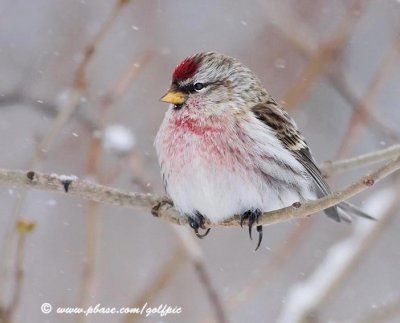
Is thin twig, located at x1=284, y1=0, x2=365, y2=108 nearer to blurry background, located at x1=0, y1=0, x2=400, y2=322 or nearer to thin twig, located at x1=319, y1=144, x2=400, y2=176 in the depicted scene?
thin twig, located at x1=319, y1=144, x2=400, y2=176

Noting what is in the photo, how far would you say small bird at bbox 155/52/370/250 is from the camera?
11.2 ft

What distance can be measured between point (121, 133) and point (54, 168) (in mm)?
1803

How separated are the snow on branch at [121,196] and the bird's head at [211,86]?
50 cm

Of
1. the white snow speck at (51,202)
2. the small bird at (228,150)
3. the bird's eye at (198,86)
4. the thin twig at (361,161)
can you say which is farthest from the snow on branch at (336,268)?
the white snow speck at (51,202)

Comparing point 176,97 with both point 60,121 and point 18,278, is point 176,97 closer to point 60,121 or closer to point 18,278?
point 60,121

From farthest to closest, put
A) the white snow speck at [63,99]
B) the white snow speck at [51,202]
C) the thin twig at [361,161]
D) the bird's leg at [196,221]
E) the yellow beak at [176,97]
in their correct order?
the white snow speck at [51,202] < the white snow speck at [63,99] < the yellow beak at [176,97] < the bird's leg at [196,221] < the thin twig at [361,161]

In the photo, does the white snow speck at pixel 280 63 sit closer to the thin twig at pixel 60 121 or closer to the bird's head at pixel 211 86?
the bird's head at pixel 211 86

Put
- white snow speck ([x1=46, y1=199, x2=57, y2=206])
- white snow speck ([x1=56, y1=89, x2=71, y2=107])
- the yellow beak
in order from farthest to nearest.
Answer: white snow speck ([x1=46, y1=199, x2=57, y2=206]), white snow speck ([x1=56, y1=89, x2=71, y2=107]), the yellow beak

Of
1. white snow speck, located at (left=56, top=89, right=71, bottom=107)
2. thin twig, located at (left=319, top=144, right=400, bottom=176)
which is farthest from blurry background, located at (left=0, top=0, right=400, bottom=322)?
thin twig, located at (left=319, top=144, right=400, bottom=176)

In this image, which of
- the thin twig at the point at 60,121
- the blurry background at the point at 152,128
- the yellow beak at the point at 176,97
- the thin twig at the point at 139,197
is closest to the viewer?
the thin twig at the point at 139,197

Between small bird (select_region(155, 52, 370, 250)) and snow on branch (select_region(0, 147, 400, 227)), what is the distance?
0.15m

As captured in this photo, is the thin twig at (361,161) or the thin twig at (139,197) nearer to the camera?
the thin twig at (139,197)

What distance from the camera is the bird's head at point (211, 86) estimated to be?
359 cm

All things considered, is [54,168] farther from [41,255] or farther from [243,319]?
[243,319]
